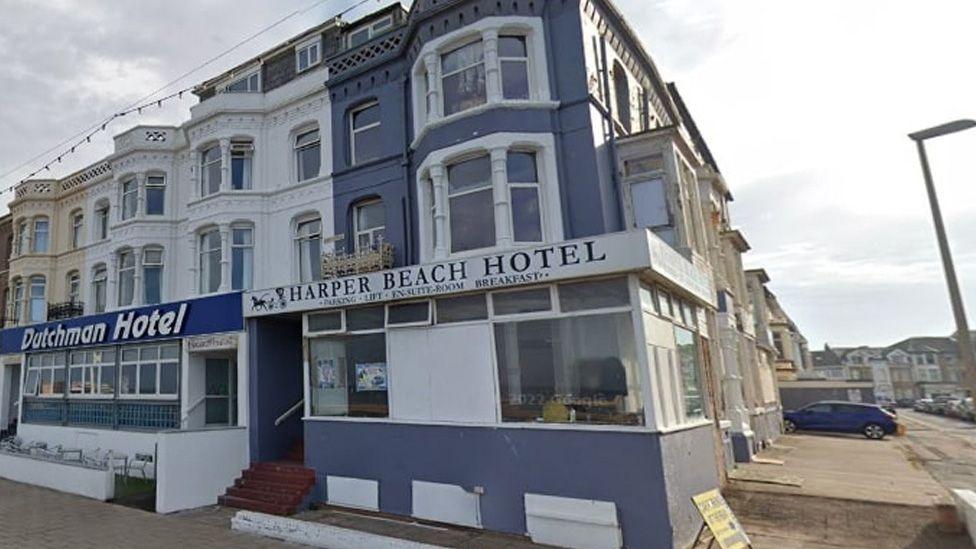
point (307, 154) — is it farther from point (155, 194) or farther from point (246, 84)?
point (155, 194)

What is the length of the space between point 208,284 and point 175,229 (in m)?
2.99

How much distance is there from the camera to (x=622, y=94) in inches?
558

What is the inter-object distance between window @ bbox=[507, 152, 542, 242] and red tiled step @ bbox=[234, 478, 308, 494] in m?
6.67

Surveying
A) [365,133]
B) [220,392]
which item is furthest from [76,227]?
[365,133]

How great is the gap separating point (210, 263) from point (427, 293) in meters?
9.17

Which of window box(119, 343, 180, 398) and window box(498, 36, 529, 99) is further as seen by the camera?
window box(119, 343, 180, 398)

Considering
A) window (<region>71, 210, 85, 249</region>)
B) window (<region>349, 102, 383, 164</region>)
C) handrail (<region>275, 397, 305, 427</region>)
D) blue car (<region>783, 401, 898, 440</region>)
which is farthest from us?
blue car (<region>783, 401, 898, 440</region>)

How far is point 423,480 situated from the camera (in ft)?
32.8

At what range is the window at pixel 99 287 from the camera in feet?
65.3

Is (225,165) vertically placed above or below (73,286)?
above

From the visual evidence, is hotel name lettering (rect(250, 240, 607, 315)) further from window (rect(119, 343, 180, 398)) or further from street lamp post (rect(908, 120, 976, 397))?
window (rect(119, 343, 180, 398))

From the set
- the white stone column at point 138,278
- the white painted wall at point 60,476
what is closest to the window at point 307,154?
the white stone column at point 138,278

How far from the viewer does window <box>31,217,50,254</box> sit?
22.8 m

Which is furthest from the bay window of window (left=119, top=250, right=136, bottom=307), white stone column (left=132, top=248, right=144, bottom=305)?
white stone column (left=132, top=248, right=144, bottom=305)
